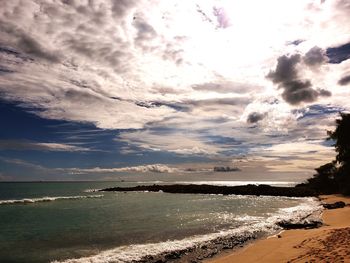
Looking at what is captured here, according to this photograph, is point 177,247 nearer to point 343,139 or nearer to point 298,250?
point 298,250

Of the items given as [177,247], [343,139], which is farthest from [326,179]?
[177,247]

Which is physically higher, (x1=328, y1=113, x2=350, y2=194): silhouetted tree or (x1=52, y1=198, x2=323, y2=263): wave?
(x1=328, y1=113, x2=350, y2=194): silhouetted tree

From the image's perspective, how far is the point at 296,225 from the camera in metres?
26.4

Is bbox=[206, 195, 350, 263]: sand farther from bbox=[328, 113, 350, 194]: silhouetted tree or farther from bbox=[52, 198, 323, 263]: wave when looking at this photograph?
bbox=[328, 113, 350, 194]: silhouetted tree

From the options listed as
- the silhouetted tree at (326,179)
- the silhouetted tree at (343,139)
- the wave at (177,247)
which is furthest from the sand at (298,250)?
the silhouetted tree at (326,179)

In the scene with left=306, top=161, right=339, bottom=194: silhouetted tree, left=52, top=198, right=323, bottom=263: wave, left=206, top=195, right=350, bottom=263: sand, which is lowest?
left=52, top=198, right=323, bottom=263: wave

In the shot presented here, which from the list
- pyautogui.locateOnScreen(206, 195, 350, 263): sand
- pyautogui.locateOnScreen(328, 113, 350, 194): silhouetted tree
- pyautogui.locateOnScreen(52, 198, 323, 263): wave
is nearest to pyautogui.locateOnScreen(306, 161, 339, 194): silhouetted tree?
pyautogui.locateOnScreen(328, 113, 350, 194): silhouetted tree

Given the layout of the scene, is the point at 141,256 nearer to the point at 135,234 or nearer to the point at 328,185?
the point at 135,234

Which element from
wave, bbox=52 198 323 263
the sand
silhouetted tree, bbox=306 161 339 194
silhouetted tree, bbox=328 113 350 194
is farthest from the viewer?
silhouetted tree, bbox=306 161 339 194

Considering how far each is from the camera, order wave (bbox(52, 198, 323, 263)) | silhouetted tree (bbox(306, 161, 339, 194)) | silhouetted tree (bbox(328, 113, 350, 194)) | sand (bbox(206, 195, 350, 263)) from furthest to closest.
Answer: silhouetted tree (bbox(306, 161, 339, 194))
silhouetted tree (bbox(328, 113, 350, 194))
wave (bbox(52, 198, 323, 263))
sand (bbox(206, 195, 350, 263))

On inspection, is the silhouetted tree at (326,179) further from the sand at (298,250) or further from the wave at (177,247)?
the sand at (298,250)

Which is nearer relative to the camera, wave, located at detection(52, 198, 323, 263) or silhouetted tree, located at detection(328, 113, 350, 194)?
wave, located at detection(52, 198, 323, 263)

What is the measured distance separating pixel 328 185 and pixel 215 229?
63153 mm

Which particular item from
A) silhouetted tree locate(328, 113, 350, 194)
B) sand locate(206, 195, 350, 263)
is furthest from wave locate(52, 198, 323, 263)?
silhouetted tree locate(328, 113, 350, 194)
